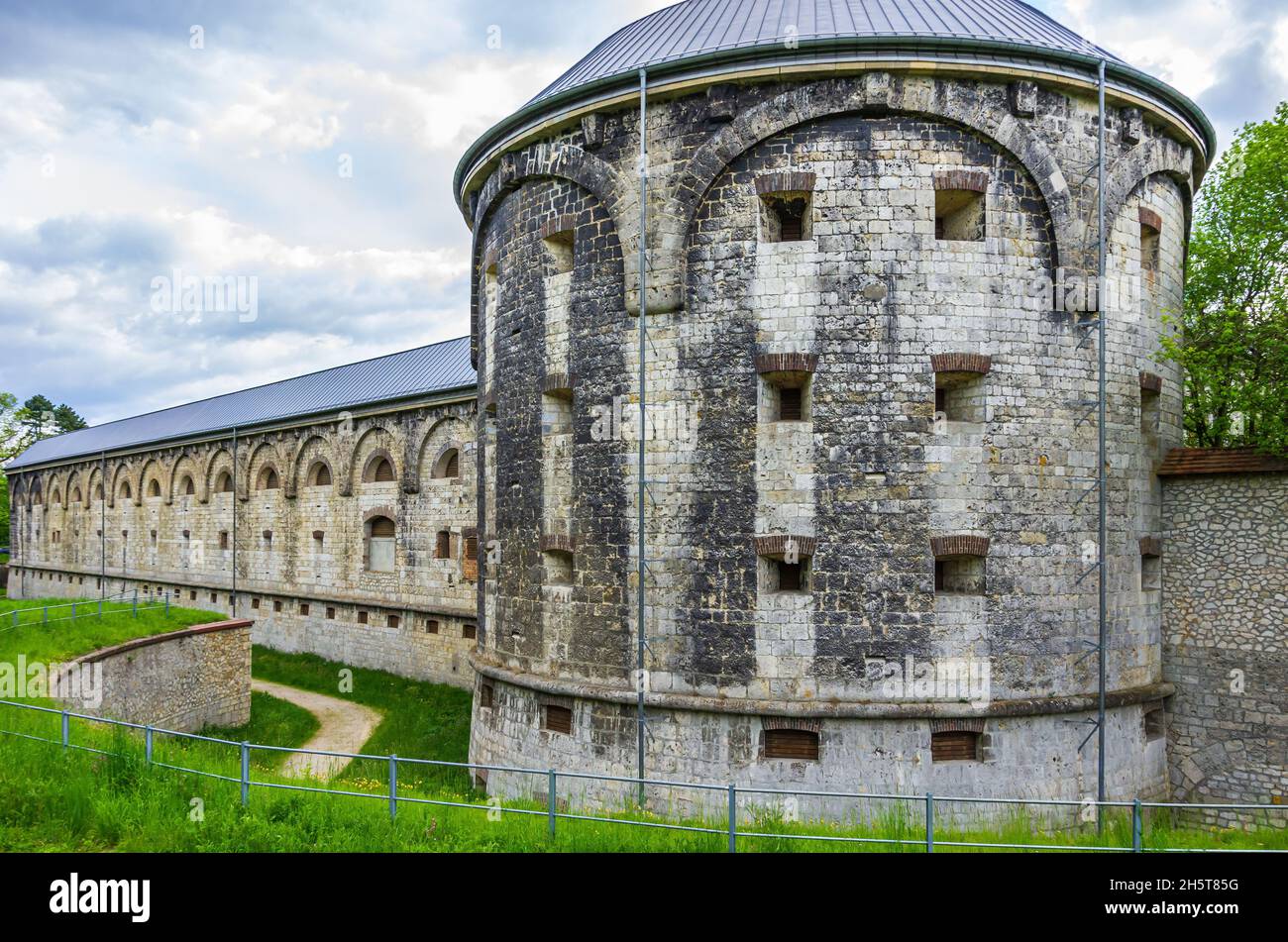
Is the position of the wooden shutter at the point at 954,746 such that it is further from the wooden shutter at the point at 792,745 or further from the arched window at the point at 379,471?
the arched window at the point at 379,471

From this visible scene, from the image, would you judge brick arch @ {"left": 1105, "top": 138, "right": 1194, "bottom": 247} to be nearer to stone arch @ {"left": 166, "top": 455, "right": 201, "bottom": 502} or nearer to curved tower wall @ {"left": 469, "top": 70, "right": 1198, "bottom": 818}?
curved tower wall @ {"left": 469, "top": 70, "right": 1198, "bottom": 818}

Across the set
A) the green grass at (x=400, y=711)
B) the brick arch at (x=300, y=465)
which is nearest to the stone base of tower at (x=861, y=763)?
the green grass at (x=400, y=711)

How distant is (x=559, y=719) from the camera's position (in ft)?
46.9

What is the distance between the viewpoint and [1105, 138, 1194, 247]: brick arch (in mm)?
13484

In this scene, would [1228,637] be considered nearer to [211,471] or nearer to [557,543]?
[557,543]

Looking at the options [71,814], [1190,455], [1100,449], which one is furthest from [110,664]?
[1190,455]

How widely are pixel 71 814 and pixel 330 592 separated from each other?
2059cm

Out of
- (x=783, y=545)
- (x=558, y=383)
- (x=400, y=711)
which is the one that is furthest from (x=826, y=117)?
(x=400, y=711)

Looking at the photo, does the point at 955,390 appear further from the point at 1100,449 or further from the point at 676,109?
the point at 676,109

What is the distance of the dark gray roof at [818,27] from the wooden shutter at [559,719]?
32.9 ft

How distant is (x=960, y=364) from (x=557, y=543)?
6.82 meters

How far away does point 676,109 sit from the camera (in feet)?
44.1

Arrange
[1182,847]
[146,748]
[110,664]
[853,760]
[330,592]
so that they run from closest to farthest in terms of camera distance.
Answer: [1182,847] < [146,748] < [853,760] < [110,664] < [330,592]

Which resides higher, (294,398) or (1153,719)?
(294,398)
